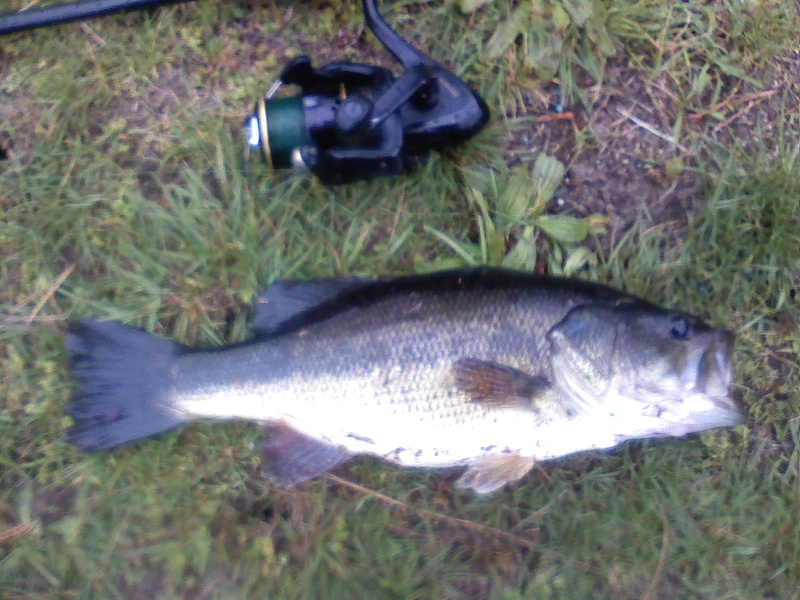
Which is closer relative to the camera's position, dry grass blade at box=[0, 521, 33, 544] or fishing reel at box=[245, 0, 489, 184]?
fishing reel at box=[245, 0, 489, 184]

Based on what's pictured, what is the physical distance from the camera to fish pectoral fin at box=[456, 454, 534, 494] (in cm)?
231

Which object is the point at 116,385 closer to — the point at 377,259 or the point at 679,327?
the point at 377,259

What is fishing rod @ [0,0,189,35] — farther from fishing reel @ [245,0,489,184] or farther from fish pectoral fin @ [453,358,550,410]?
fish pectoral fin @ [453,358,550,410]

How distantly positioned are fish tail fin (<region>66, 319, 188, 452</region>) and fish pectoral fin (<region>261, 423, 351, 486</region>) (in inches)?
16.7

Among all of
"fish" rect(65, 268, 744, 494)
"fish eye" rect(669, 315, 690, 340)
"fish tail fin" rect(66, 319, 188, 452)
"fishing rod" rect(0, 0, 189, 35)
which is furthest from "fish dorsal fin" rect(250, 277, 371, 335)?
"fishing rod" rect(0, 0, 189, 35)

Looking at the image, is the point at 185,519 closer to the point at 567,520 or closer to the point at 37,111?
the point at 567,520

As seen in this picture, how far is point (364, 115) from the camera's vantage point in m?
2.06

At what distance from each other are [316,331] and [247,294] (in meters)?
0.52

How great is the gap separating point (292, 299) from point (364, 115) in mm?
797

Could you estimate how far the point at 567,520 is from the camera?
264 centimetres

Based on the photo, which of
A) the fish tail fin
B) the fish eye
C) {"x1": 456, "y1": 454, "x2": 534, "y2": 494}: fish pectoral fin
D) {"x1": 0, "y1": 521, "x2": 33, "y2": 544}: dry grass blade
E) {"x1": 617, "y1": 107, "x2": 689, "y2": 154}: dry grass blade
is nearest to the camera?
the fish eye

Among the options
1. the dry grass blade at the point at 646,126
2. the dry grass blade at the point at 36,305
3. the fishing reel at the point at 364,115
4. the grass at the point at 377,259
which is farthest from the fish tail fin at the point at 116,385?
the dry grass blade at the point at 646,126

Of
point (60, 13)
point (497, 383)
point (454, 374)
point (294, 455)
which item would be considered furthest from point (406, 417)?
point (60, 13)

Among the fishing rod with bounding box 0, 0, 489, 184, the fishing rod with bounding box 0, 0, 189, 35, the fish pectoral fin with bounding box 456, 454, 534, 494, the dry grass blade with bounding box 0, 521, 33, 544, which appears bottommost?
the dry grass blade with bounding box 0, 521, 33, 544
